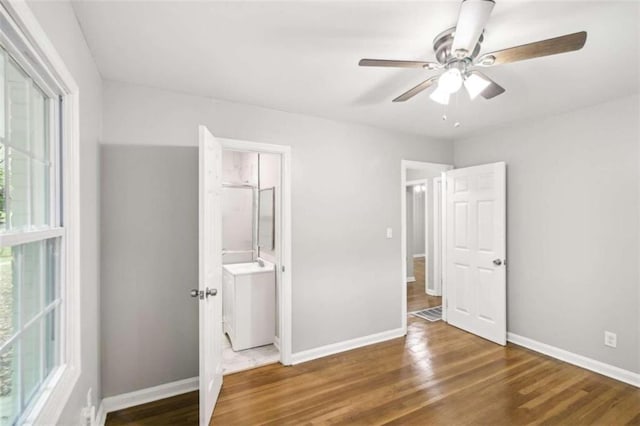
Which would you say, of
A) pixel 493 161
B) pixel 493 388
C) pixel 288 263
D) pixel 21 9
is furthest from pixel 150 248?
pixel 493 161

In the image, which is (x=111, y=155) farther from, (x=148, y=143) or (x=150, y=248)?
(x=150, y=248)

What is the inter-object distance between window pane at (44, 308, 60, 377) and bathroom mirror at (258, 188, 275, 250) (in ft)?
7.57

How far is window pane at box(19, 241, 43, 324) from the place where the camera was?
115 centimetres

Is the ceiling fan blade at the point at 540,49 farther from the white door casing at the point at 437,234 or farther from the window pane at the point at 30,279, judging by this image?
the white door casing at the point at 437,234

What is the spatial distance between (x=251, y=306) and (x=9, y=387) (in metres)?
2.30

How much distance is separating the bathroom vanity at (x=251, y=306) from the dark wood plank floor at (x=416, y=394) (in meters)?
0.47

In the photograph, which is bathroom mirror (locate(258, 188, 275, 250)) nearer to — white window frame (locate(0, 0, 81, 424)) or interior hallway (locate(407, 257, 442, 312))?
white window frame (locate(0, 0, 81, 424))

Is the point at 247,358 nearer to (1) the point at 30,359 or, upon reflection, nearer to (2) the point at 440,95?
(1) the point at 30,359

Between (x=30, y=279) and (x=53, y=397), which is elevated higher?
(x=30, y=279)

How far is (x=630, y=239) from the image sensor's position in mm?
2627

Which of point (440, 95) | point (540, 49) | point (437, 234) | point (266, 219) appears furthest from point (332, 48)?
point (437, 234)

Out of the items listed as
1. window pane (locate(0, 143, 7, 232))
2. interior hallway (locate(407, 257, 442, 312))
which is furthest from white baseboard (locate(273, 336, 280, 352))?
window pane (locate(0, 143, 7, 232))

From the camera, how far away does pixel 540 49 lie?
140 cm

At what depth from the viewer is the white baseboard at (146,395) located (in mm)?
2252
